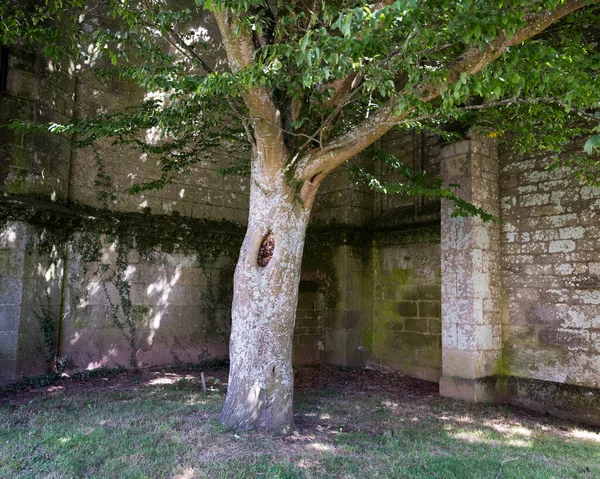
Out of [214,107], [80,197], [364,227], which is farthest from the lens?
[364,227]

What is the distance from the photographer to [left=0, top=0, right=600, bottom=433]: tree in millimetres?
3400

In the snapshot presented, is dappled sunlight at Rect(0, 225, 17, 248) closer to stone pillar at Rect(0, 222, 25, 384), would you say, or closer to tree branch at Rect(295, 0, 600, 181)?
stone pillar at Rect(0, 222, 25, 384)

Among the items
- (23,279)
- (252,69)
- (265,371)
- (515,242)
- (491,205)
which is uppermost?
(252,69)

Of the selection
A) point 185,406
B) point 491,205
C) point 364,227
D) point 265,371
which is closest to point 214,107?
point 265,371

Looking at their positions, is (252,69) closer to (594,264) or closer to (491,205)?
(491,205)

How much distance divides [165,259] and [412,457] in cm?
518

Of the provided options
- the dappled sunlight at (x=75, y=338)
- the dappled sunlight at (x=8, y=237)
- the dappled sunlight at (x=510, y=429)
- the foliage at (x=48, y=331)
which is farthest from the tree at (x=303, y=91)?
the dappled sunlight at (x=75, y=338)

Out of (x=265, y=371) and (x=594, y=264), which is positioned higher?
(x=594, y=264)

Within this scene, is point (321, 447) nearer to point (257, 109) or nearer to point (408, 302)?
point (257, 109)

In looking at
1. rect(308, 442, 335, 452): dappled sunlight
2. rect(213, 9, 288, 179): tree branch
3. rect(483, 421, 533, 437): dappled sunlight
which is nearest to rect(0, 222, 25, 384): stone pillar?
rect(213, 9, 288, 179): tree branch

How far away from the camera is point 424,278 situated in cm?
780

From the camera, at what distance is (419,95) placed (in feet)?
12.2

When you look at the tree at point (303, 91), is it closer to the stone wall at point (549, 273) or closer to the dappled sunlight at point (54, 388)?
the stone wall at point (549, 273)

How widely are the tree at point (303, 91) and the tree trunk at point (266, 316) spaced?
0.01m
